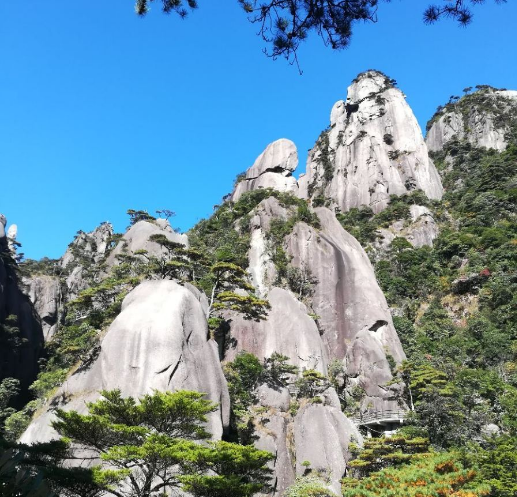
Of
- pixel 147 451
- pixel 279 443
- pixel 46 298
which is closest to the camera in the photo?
pixel 147 451

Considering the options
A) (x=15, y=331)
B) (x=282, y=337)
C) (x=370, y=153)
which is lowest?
(x=282, y=337)

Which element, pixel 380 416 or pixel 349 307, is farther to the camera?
pixel 349 307

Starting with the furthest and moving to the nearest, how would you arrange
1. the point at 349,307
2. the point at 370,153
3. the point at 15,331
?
the point at 370,153 < the point at 15,331 < the point at 349,307

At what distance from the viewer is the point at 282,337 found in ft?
75.2

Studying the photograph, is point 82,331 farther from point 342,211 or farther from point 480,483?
point 342,211

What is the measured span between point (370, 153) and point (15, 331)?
4407 cm

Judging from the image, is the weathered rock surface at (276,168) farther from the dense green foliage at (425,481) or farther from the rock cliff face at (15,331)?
the dense green foliage at (425,481)

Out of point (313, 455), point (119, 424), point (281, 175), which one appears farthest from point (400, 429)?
point (281, 175)

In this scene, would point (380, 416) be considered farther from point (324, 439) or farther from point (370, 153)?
point (370, 153)

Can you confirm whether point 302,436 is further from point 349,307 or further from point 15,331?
point 15,331

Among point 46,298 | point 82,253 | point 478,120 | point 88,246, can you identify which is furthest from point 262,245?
point 478,120

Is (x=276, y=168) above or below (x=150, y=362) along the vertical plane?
above

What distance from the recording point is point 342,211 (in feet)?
171

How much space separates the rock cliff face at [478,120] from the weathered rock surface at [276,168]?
28.0 m
